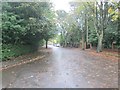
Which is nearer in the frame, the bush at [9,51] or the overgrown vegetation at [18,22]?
the bush at [9,51]

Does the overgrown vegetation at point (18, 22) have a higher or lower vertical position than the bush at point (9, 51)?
higher

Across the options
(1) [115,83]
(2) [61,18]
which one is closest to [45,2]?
(1) [115,83]

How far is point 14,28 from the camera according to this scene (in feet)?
54.1

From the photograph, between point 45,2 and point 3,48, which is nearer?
point 3,48

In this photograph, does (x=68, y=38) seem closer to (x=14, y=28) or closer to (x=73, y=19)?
(x=73, y=19)

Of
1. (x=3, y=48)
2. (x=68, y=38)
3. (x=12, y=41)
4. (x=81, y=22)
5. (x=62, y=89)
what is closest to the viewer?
(x=62, y=89)

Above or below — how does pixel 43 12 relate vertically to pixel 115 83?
above

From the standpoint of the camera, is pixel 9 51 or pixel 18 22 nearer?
pixel 9 51

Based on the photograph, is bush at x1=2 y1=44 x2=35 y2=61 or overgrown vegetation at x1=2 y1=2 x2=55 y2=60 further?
overgrown vegetation at x1=2 y1=2 x2=55 y2=60

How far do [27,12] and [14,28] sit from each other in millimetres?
3475

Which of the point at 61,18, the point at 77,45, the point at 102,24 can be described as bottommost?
the point at 77,45

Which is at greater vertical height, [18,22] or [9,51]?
[18,22]

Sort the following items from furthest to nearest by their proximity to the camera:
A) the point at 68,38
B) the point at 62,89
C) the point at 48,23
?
the point at 68,38
the point at 48,23
the point at 62,89

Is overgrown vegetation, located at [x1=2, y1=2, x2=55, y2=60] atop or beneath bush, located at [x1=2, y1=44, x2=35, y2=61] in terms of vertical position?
atop
